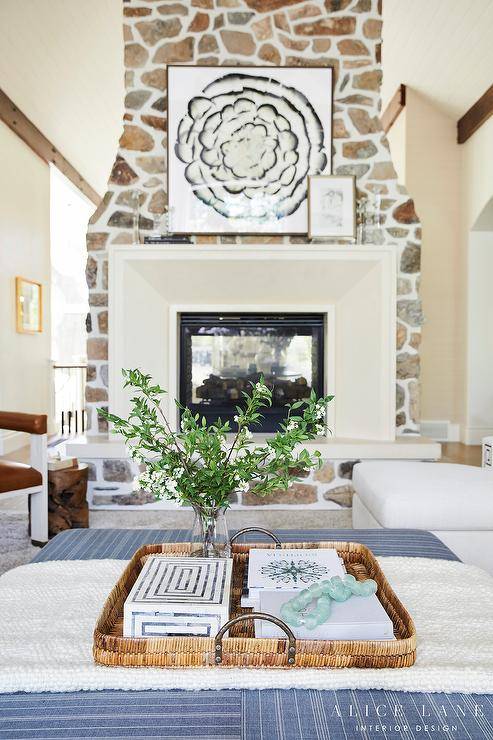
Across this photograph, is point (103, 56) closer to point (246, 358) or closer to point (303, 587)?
point (246, 358)

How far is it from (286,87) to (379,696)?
3.72 m

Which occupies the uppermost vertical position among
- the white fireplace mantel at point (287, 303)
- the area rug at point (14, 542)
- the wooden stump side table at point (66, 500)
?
the white fireplace mantel at point (287, 303)

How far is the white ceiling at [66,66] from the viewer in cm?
488

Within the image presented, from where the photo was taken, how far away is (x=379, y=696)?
0.96 m

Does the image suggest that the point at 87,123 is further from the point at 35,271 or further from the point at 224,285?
the point at 224,285

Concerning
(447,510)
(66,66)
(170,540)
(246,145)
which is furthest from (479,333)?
(170,540)

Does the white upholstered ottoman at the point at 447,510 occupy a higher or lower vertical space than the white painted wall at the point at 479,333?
lower

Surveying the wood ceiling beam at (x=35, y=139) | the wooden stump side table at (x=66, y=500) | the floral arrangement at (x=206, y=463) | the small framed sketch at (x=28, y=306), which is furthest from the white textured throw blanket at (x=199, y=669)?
the wood ceiling beam at (x=35, y=139)

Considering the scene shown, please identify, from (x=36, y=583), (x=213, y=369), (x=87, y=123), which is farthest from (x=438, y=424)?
(x=36, y=583)

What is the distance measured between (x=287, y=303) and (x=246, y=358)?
486 millimetres

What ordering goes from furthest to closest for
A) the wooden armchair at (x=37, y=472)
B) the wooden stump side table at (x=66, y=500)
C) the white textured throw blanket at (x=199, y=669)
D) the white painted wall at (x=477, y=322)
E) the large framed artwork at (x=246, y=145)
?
1. the white painted wall at (x=477, y=322)
2. the large framed artwork at (x=246, y=145)
3. the wooden stump side table at (x=66, y=500)
4. the wooden armchair at (x=37, y=472)
5. the white textured throw blanket at (x=199, y=669)

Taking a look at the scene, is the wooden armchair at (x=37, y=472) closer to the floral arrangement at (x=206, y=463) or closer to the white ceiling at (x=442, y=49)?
the floral arrangement at (x=206, y=463)

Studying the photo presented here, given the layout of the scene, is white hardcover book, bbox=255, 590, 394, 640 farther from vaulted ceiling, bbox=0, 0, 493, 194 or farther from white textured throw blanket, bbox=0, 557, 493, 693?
Answer: vaulted ceiling, bbox=0, 0, 493, 194

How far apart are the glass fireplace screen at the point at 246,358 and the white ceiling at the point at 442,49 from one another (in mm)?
2896
